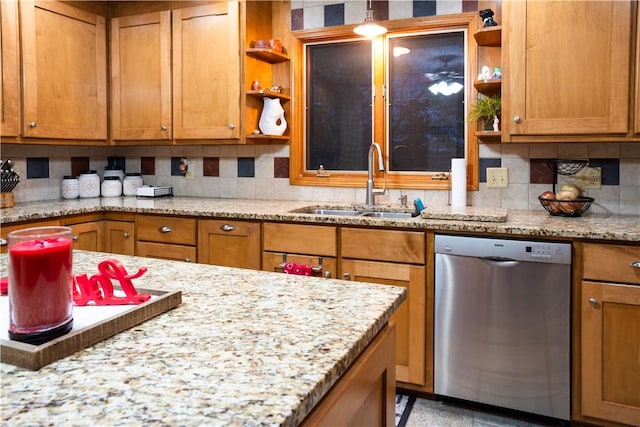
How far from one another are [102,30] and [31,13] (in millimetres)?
578

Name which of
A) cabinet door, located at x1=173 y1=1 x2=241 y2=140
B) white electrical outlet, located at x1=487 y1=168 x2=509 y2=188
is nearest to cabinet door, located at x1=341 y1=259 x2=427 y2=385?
white electrical outlet, located at x1=487 y1=168 x2=509 y2=188

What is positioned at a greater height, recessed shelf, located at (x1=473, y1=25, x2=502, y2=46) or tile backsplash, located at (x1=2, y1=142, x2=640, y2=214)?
recessed shelf, located at (x1=473, y1=25, x2=502, y2=46)

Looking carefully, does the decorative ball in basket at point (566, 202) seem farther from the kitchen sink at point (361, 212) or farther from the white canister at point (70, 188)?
the white canister at point (70, 188)

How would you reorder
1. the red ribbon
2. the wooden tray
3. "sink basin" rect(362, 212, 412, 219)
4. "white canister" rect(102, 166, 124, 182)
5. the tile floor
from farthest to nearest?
1. "white canister" rect(102, 166, 124, 182)
2. "sink basin" rect(362, 212, 412, 219)
3. the tile floor
4. the red ribbon
5. the wooden tray

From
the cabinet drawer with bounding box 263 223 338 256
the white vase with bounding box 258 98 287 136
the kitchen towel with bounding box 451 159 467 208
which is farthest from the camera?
the white vase with bounding box 258 98 287 136

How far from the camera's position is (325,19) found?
335 cm

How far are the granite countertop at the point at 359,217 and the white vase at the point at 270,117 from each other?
46cm

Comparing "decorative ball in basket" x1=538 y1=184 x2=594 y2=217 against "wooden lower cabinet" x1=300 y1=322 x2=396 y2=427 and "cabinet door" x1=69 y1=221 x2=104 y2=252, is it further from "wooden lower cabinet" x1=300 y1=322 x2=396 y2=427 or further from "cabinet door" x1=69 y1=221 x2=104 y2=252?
"cabinet door" x1=69 y1=221 x2=104 y2=252

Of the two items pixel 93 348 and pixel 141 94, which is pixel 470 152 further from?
pixel 93 348

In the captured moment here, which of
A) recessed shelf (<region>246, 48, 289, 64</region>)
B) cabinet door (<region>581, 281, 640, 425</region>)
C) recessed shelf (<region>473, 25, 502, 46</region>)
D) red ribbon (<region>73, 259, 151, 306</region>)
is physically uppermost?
recessed shelf (<region>246, 48, 289, 64</region>)

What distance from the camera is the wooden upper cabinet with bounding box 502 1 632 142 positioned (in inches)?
94.0

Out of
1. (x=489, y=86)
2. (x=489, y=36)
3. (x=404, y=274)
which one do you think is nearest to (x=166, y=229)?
(x=404, y=274)

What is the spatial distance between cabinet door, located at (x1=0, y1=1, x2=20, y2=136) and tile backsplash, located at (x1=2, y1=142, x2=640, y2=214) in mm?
446

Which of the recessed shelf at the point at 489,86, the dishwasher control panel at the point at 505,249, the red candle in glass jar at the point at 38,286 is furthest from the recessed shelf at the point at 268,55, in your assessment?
the red candle in glass jar at the point at 38,286
